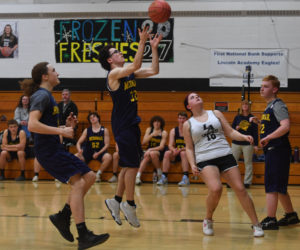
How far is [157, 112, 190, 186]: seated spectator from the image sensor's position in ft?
31.8

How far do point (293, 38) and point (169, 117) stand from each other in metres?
3.88

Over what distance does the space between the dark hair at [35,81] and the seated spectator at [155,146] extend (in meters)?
5.63

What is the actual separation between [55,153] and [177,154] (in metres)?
5.89

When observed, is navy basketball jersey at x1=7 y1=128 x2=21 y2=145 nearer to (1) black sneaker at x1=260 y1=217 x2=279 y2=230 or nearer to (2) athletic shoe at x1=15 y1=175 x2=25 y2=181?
(2) athletic shoe at x1=15 y1=175 x2=25 y2=181

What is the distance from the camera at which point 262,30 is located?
12.0m

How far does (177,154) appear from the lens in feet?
32.7

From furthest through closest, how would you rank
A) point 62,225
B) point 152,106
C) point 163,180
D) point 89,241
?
point 152,106 < point 163,180 < point 62,225 < point 89,241

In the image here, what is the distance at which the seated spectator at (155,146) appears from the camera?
992 centimetres

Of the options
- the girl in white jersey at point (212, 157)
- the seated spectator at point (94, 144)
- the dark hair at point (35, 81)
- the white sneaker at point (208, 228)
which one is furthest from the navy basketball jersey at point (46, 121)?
the seated spectator at point (94, 144)

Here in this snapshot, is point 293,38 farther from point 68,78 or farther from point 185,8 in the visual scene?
point 68,78

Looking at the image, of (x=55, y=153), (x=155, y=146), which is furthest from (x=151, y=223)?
(x=155, y=146)

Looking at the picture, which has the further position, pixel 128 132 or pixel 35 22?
pixel 35 22

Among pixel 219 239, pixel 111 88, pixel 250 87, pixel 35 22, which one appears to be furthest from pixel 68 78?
pixel 219 239

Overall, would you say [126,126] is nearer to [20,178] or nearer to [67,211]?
[67,211]
